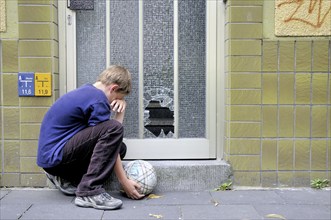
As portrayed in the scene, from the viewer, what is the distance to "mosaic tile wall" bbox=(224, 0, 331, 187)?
455 centimetres

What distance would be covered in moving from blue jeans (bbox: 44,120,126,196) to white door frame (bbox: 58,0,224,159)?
80 cm

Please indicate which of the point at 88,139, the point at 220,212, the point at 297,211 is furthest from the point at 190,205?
the point at 88,139

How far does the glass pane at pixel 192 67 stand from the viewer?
191 inches

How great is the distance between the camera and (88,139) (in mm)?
4020

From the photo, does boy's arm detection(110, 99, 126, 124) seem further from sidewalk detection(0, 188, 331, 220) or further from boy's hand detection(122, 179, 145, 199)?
sidewalk detection(0, 188, 331, 220)

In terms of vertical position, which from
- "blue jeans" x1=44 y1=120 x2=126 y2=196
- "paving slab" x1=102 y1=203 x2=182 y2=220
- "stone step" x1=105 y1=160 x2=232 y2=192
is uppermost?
"blue jeans" x1=44 y1=120 x2=126 y2=196

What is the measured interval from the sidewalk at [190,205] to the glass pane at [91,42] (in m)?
1.22

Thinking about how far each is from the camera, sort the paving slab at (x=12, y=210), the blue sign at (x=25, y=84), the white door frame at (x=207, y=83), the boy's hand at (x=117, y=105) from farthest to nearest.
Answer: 1. the white door frame at (x=207, y=83)
2. the blue sign at (x=25, y=84)
3. the boy's hand at (x=117, y=105)
4. the paving slab at (x=12, y=210)

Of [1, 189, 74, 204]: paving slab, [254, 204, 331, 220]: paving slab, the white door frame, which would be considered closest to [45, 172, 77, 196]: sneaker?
[1, 189, 74, 204]: paving slab

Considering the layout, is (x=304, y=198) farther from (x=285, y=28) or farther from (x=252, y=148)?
(x=285, y=28)

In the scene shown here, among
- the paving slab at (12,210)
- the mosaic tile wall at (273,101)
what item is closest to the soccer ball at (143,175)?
Result: the mosaic tile wall at (273,101)

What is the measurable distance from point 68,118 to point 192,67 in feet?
4.73

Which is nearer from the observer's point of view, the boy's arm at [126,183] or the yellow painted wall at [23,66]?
the boy's arm at [126,183]

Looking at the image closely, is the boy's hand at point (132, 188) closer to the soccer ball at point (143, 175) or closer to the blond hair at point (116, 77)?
the soccer ball at point (143, 175)
